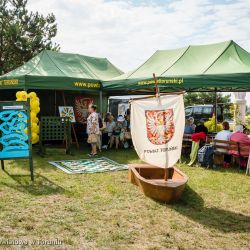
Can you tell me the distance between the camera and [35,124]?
1133 cm

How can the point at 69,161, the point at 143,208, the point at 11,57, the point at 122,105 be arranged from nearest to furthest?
the point at 143,208
the point at 69,161
the point at 122,105
the point at 11,57

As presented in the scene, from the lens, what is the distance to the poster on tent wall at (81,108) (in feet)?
52.3

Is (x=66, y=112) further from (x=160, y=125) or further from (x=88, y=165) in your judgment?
(x=160, y=125)

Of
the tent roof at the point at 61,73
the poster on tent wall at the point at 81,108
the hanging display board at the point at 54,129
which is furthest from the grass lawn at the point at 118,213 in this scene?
the poster on tent wall at the point at 81,108

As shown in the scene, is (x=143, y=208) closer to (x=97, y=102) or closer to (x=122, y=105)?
(x=97, y=102)

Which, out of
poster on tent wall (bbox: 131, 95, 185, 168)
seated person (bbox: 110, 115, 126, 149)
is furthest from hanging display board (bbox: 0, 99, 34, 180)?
seated person (bbox: 110, 115, 126, 149)

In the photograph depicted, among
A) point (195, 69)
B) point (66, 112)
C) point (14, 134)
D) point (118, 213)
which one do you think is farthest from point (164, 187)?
point (66, 112)

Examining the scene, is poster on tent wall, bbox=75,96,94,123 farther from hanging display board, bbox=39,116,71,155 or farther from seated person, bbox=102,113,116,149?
hanging display board, bbox=39,116,71,155

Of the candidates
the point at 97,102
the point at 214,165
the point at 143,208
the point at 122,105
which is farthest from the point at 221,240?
the point at 122,105

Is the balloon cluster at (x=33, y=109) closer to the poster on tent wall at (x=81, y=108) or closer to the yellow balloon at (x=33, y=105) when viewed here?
the yellow balloon at (x=33, y=105)

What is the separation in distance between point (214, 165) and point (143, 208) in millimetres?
4324

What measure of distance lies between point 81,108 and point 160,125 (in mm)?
9970

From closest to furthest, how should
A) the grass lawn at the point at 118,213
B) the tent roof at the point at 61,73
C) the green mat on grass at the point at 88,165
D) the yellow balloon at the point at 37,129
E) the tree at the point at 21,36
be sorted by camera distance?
the grass lawn at the point at 118,213 < the green mat on grass at the point at 88,165 < the yellow balloon at the point at 37,129 < the tent roof at the point at 61,73 < the tree at the point at 21,36

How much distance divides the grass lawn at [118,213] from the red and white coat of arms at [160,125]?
116 centimetres
